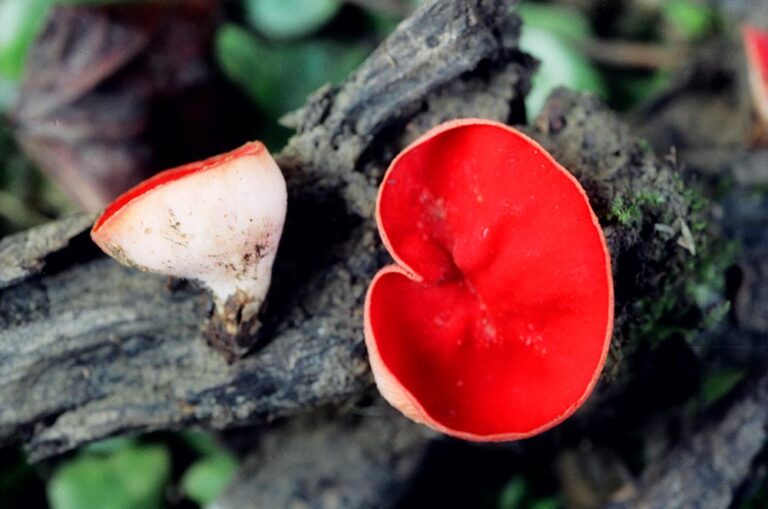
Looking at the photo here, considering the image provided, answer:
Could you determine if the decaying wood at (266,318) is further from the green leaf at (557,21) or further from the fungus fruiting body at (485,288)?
the green leaf at (557,21)

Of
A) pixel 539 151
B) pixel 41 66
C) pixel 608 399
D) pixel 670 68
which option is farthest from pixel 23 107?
pixel 670 68

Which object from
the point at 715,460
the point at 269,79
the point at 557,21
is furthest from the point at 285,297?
the point at 557,21

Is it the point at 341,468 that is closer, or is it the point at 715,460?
the point at 715,460

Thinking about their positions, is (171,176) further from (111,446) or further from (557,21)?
(557,21)

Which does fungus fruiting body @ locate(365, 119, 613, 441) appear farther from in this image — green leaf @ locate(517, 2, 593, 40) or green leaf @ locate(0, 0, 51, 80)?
green leaf @ locate(0, 0, 51, 80)

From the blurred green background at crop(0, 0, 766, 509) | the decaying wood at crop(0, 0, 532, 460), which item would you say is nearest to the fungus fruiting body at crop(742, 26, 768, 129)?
the blurred green background at crop(0, 0, 766, 509)

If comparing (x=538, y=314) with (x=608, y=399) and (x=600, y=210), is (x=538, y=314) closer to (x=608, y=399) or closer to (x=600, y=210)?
(x=600, y=210)
